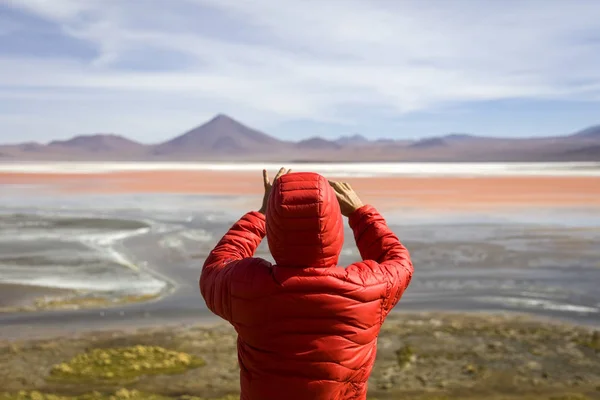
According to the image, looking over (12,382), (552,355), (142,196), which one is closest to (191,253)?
(12,382)

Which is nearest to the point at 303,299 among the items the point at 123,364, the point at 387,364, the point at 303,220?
the point at 303,220

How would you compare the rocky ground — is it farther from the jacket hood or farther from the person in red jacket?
the jacket hood

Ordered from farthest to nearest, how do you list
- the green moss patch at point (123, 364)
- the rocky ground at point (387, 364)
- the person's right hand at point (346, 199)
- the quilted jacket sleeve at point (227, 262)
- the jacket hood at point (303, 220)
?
1. the green moss patch at point (123, 364)
2. the rocky ground at point (387, 364)
3. the person's right hand at point (346, 199)
4. the quilted jacket sleeve at point (227, 262)
5. the jacket hood at point (303, 220)

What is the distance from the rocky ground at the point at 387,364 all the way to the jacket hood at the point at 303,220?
12.3 feet

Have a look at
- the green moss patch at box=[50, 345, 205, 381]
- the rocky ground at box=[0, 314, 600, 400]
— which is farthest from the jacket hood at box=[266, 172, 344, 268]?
the green moss patch at box=[50, 345, 205, 381]

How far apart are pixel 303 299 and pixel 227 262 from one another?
295mm

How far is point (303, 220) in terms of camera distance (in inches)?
68.4

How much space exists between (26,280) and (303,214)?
8911mm

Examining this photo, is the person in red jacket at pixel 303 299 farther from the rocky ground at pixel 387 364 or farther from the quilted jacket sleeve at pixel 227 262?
the rocky ground at pixel 387 364

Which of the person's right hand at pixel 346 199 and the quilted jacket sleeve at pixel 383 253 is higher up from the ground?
the person's right hand at pixel 346 199

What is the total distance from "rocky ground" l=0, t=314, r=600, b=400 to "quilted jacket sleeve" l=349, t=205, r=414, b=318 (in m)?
3.40

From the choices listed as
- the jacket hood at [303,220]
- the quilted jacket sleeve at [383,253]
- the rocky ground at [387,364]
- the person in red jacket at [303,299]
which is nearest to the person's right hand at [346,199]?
the quilted jacket sleeve at [383,253]

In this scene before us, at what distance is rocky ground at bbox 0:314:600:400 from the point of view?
537 cm

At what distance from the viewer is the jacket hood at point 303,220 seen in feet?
5.70
